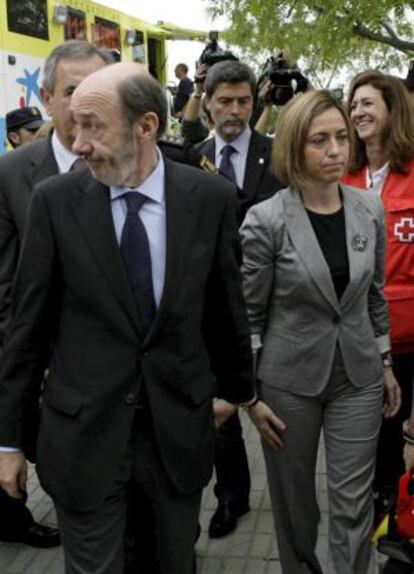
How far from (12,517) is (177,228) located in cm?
214

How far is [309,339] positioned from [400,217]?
33.5 inches

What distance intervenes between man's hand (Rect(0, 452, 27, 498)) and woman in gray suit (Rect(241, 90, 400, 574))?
38.4 inches

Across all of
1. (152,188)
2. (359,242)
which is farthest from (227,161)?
(152,188)

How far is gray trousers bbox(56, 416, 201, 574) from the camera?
2.57m

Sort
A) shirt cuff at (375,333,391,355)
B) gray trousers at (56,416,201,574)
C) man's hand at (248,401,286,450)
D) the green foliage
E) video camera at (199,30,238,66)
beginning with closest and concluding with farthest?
gray trousers at (56,416,201,574) < man's hand at (248,401,286,450) < shirt cuff at (375,333,391,355) < video camera at (199,30,238,66) < the green foliage

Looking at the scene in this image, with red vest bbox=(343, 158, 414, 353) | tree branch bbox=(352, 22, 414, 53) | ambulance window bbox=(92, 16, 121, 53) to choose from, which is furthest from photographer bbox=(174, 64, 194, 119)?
red vest bbox=(343, 158, 414, 353)

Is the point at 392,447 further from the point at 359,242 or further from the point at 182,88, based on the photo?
the point at 182,88

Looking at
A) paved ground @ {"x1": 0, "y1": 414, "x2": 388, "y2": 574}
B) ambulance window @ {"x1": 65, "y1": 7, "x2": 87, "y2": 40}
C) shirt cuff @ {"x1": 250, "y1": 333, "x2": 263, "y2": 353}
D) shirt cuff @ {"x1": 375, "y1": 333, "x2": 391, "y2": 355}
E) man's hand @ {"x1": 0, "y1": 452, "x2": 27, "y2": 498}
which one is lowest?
paved ground @ {"x1": 0, "y1": 414, "x2": 388, "y2": 574}

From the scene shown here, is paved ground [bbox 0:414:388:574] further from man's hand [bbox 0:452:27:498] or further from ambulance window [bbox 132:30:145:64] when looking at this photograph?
ambulance window [bbox 132:30:145:64]

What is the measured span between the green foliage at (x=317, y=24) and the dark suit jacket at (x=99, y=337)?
5614 mm

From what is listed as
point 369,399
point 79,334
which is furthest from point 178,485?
point 369,399

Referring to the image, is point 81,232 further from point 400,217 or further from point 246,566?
point 246,566

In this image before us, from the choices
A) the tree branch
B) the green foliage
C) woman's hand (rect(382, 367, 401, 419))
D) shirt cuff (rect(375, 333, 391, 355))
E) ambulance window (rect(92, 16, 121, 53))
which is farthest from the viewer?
ambulance window (rect(92, 16, 121, 53))

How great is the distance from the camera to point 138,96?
97.5 inches
